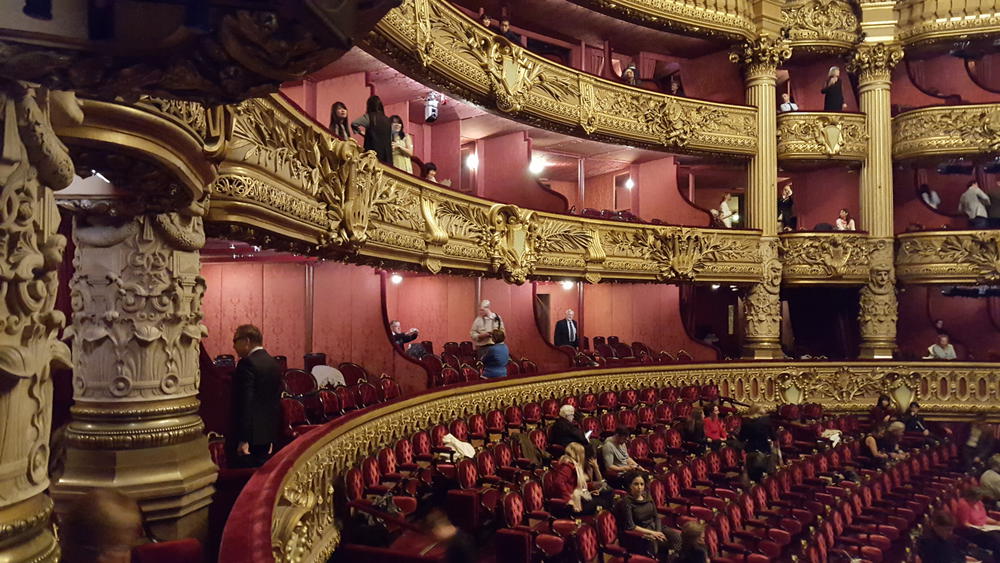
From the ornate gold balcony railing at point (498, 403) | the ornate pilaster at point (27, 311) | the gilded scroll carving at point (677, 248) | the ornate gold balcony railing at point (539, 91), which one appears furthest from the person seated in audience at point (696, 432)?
the ornate pilaster at point (27, 311)

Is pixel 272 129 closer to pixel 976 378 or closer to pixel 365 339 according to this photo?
pixel 365 339

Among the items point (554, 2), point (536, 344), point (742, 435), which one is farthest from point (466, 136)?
point (742, 435)

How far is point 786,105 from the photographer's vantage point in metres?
13.5

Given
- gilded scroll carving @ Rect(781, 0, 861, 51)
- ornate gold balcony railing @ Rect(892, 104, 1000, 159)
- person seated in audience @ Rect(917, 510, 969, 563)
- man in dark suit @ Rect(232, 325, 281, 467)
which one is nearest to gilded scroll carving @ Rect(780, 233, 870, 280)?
ornate gold balcony railing @ Rect(892, 104, 1000, 159)

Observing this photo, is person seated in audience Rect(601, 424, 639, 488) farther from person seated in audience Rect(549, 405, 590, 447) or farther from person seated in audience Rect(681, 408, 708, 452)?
person seated in audience Rect(681, 408, 708, 452)

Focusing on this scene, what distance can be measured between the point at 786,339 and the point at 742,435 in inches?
298

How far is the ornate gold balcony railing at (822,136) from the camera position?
42.7ft

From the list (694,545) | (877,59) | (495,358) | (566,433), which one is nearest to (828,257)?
(877,59)

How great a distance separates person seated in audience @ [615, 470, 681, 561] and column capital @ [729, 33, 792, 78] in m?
10.2

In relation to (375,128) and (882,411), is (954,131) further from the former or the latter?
(375,128)

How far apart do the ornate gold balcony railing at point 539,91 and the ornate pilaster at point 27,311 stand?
227 inches

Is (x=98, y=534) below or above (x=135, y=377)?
below

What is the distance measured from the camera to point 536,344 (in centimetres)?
1101

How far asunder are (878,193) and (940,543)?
9422mm
